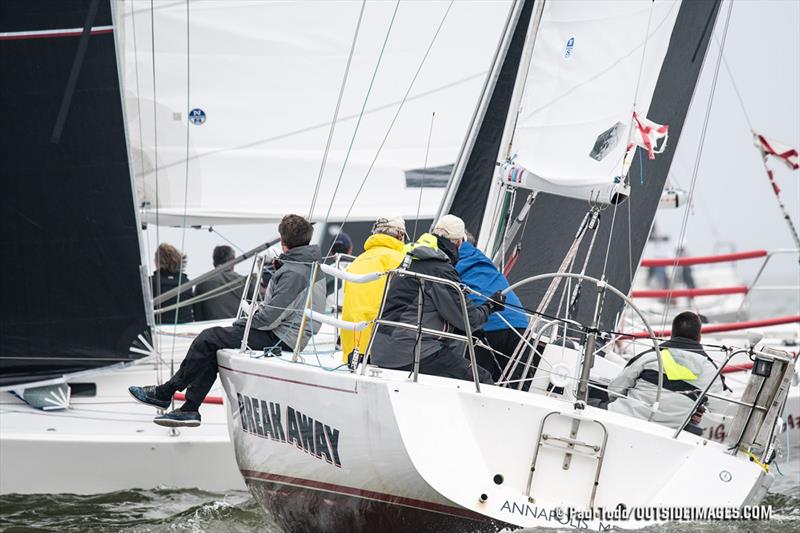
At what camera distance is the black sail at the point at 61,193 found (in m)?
7.93

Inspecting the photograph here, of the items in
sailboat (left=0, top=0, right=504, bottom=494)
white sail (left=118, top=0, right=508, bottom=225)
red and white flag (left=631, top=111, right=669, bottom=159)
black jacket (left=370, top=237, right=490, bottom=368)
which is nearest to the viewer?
black jacket (left=370, top=237, right=490, bottom=368)

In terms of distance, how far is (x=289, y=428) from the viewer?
5320mm

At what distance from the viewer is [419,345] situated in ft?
16.0

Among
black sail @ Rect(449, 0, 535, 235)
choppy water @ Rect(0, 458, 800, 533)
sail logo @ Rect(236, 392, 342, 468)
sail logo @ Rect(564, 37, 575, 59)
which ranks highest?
sail logo @ Rect(564, 37, 575, 59)

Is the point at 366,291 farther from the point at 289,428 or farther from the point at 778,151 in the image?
the point at 778,151

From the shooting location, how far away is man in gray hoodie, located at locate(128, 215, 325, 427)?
5824mm

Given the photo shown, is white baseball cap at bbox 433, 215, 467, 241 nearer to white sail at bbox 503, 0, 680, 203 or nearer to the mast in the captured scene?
white sail at bbox 503, 0, 680, 203

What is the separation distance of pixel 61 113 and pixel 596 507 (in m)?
4.84

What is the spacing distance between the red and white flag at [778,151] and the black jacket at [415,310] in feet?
14.7

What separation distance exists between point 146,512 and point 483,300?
253 cm

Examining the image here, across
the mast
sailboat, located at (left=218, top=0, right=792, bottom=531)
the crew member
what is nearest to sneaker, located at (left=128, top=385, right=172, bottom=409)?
sailboat, located at (left=218, top=0, right=792, bottom=531)

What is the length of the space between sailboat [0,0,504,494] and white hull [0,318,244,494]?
11mm

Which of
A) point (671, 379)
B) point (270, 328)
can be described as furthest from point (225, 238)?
point (671, 379)

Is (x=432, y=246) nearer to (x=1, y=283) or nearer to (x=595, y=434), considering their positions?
(x=595, y=434)
